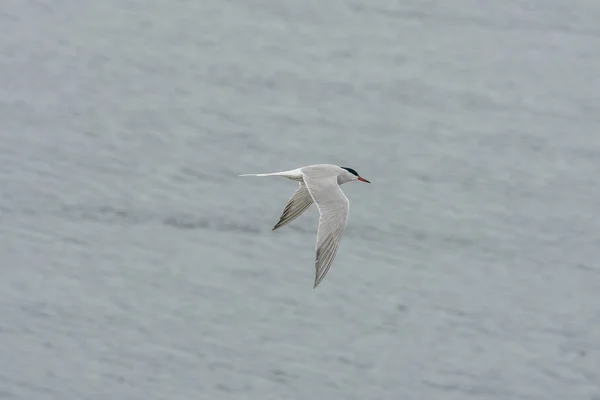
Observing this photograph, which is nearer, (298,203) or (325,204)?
(325,204)

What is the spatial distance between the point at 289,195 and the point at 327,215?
8.05 ft

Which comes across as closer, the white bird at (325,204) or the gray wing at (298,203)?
the white bird at (325,204)

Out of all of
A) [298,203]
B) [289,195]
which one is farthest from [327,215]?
[289,195]

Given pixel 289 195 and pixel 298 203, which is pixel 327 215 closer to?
pixel 298 203

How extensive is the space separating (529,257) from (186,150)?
2.60 m

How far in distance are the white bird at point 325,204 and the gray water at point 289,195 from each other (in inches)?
50.1

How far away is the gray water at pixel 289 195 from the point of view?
6.50m

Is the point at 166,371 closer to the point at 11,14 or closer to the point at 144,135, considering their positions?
the point at 144,135

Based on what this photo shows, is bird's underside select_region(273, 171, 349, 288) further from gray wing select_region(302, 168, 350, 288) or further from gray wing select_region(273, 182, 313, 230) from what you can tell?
gray wing select_region(273, 182, 313, 230)

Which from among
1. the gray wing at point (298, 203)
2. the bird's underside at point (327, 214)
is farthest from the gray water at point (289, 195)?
the bird's underside at point (327, 214)

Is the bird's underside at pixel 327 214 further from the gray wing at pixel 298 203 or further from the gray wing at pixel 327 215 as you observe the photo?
the gray wing at pixel 298 203

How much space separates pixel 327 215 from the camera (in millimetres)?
5105

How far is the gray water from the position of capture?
6.50 meters

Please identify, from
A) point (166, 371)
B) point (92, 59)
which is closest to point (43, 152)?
point (92, 59)
